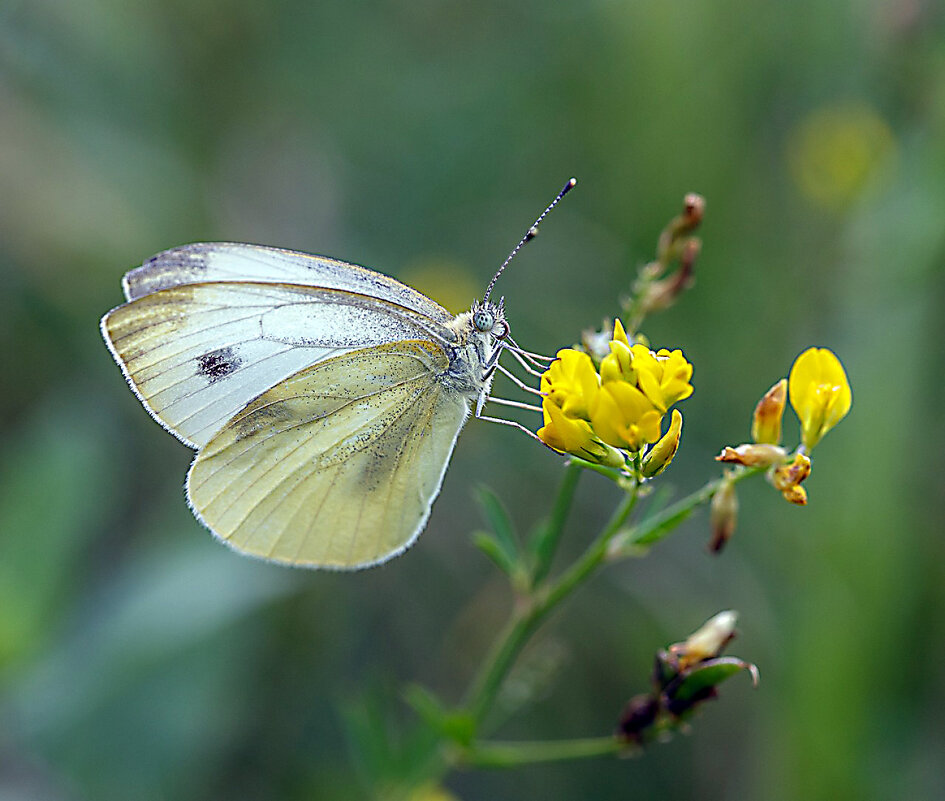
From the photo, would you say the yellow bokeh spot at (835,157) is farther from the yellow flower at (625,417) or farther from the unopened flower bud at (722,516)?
the yellow flower at (625,417)

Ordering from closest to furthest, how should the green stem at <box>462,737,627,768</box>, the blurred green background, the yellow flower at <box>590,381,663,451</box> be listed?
the yellow flower at <box>590,381,663,451</box> < the green stem at <box>462,737,627,768</box> < the blurred green background

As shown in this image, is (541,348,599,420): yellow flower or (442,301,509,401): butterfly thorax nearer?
(541,348,599,420): yellow flower

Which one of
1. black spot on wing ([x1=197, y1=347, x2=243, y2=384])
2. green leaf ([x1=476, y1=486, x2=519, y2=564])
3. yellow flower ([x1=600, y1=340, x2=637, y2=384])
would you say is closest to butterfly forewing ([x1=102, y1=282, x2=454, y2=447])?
black spot on wing ([x1=197, y1=347, x2=243, y2=384])

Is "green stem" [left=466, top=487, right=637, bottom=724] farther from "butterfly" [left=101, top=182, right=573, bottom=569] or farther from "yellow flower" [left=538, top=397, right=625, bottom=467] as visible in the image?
"butterfly" [left=101, top=182, right=573, bottom=569]

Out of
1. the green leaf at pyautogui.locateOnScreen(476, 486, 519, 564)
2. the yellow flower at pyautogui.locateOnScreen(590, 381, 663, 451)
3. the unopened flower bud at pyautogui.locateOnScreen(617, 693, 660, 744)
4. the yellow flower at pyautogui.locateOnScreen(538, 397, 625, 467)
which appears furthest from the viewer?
the green leaf at pyautogui.locateOnScreen(476, 486, 519, 564)

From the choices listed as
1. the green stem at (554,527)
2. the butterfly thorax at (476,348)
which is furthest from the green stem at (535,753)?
the butterfly thorax at (476,348)

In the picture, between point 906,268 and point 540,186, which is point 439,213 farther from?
point 906,268

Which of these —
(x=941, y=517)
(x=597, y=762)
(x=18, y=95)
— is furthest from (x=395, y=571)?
(x=18, y=95)
